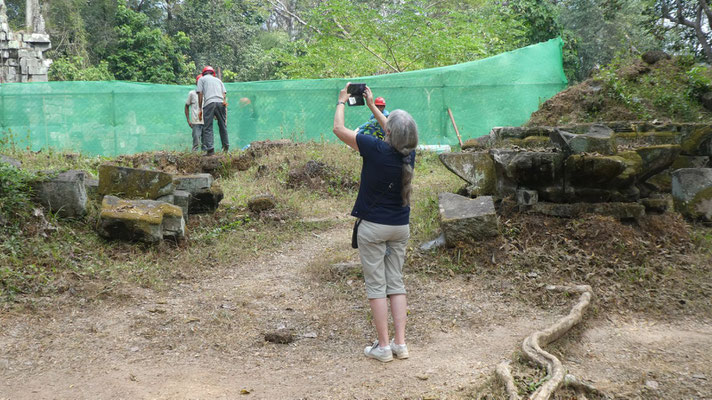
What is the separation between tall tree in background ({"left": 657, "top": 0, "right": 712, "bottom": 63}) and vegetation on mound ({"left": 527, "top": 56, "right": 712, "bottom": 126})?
706 millimetres

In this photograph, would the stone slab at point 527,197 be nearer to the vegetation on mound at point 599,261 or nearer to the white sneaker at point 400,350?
the vegetation on mound at point 599,261

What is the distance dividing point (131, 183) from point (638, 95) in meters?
7.25

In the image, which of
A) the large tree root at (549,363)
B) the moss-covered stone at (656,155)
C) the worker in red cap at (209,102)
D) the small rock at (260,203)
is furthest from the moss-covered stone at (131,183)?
the moss-covered stone at (656,155)

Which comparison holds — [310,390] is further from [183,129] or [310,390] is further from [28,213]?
[183,129]

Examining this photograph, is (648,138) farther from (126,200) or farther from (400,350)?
(126,200)

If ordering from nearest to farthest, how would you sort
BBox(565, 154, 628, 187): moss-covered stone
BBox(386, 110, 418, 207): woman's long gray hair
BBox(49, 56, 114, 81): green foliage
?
BBox(386, 110, 418, 207): woman's long gray hair, BBox(565, 154, 628, 187): moss-covered stone, BBox(49, 56, 114, 81): green foliage

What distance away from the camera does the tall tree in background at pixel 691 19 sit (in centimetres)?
980

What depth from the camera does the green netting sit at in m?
11.9

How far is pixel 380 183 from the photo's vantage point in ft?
11.8

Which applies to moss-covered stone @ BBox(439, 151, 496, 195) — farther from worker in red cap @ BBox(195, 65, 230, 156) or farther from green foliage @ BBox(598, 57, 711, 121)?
worker in red cap @ BBox(195, 65, 230, 156)

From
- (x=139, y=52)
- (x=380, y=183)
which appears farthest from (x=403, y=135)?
(x=139, y=52)

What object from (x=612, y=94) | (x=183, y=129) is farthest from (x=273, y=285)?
(x=183, y=129)

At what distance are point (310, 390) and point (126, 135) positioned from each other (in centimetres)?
1013

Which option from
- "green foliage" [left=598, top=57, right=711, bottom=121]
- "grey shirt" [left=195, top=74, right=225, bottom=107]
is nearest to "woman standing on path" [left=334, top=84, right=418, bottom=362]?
"green foliage" [left=598, top=57, right=711, bottom=121]
